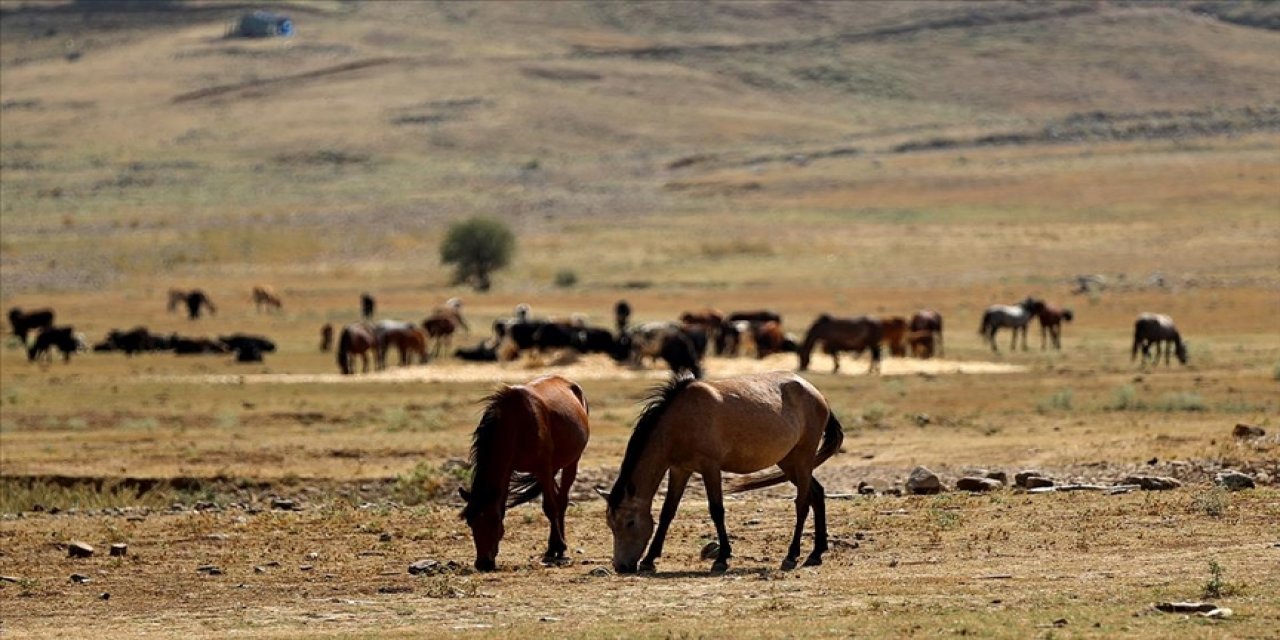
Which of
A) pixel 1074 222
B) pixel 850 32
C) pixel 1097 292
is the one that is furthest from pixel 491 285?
pixel 850 32

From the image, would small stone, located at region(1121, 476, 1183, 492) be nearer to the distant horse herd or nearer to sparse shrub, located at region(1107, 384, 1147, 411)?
sparse shrub, located at region(1107, 384, 1147, 411)

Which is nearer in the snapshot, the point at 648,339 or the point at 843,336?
the point at 843,336

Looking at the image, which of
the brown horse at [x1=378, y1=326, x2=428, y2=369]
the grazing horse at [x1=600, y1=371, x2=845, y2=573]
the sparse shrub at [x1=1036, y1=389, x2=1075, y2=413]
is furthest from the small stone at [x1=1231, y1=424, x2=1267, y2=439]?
the brown horse at [x1=378, y1=326, x2=428, y2=369]

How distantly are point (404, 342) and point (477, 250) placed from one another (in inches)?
1264

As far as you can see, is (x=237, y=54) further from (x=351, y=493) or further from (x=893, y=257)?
(x=351, y=493)

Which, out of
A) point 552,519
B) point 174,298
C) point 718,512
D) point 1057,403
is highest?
point 718,512

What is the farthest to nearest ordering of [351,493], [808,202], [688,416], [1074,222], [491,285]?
[808,202] < [1074,222] < [491,285] < [351,493] < [688,416]

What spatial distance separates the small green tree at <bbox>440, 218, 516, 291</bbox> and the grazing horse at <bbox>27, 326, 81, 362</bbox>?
97.0ft

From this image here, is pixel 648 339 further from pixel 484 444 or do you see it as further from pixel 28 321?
pixel 484 444

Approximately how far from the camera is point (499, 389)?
1543 cm

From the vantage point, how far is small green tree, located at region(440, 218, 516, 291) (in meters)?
74.9

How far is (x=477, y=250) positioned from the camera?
74.9 m

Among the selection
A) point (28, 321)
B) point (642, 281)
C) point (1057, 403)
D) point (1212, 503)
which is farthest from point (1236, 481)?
point (642, 281)

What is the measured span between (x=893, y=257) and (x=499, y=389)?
6635 centimetres
